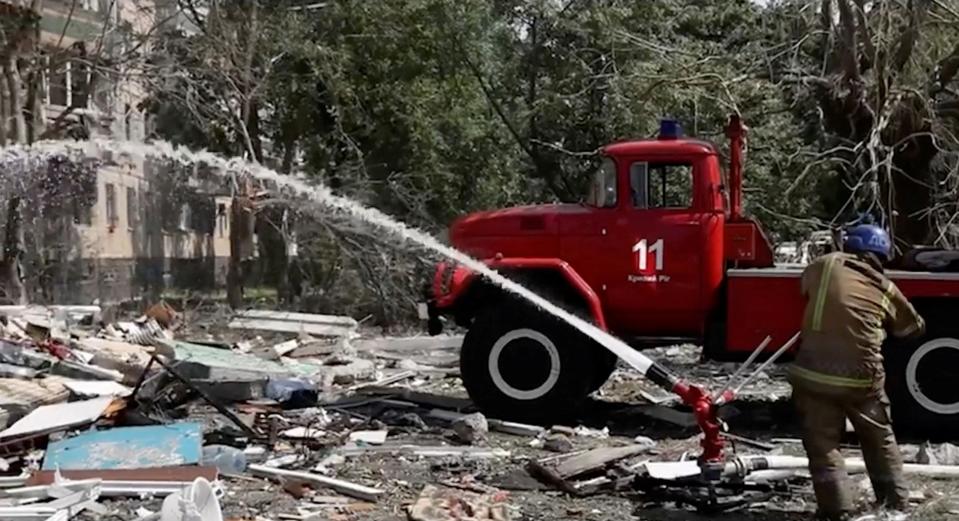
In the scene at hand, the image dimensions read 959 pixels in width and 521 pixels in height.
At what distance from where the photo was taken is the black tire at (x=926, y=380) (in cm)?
963

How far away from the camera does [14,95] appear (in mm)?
21156

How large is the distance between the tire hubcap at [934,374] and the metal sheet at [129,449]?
5.81m

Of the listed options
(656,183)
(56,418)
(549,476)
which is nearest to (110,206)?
(56,418)

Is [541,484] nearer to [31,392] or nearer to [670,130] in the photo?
[670,130]

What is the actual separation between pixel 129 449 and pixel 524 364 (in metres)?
3.45

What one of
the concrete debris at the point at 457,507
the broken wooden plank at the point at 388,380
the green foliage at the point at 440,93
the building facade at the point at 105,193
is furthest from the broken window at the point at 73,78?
the concrete debris at the point at 457,507

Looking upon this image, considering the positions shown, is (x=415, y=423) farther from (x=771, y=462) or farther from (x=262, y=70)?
(x=262, y=70)

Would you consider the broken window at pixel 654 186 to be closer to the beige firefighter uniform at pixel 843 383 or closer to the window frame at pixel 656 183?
the window frame at pixel 656 183

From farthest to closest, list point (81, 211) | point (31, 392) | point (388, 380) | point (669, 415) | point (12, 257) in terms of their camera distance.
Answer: point (81, 211), point (12, 257), point (388, 380), point (31, 392), point (669, 415)

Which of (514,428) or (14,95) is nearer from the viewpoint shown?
(514,428)

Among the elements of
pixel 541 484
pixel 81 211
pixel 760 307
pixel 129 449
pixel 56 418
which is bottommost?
pixel 541 484

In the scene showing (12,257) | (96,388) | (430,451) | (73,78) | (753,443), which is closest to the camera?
(430,451)

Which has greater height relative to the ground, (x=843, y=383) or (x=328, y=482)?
(x=843, y=383)

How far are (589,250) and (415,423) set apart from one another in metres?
2.17
